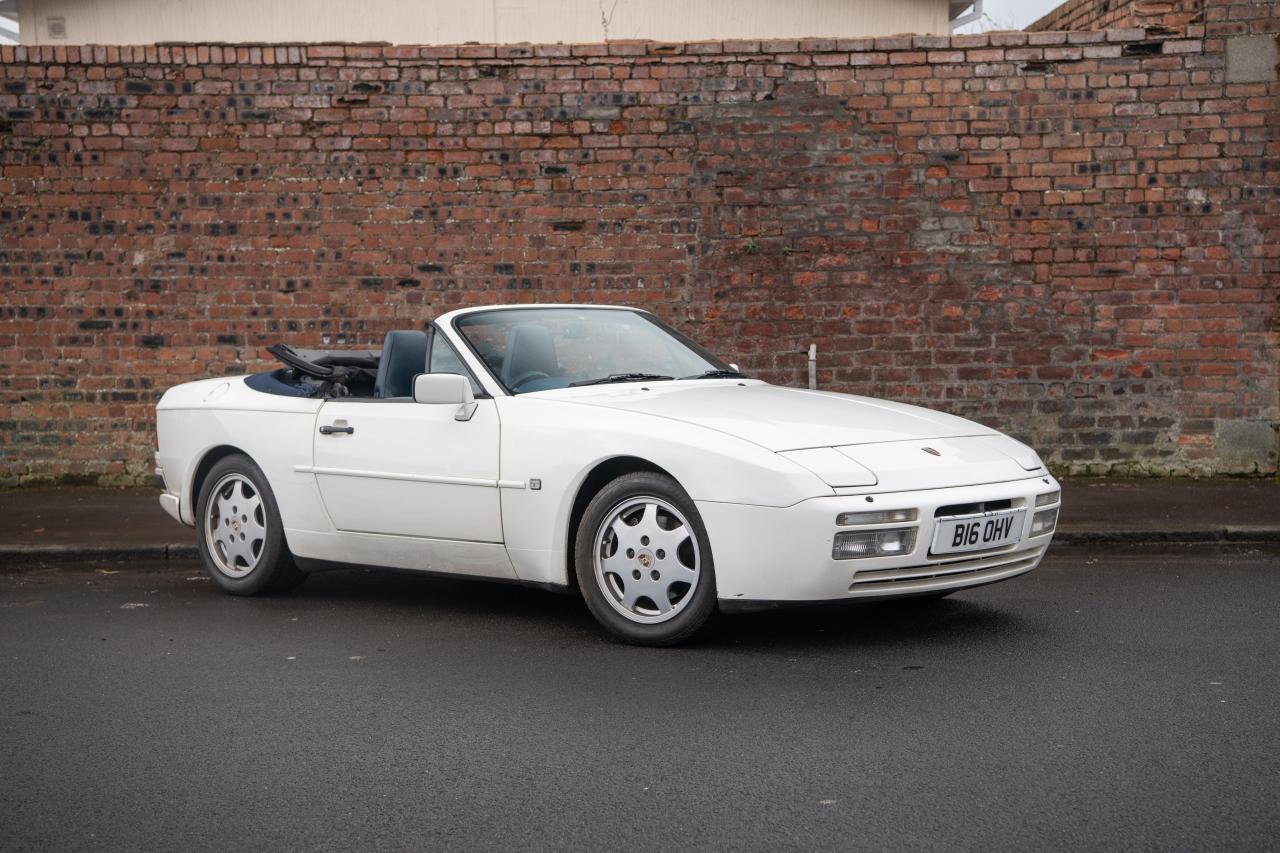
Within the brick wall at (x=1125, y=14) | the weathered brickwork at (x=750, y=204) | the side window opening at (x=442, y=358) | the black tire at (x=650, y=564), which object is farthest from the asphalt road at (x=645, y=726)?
the brick wall at (x=1125, y=14)

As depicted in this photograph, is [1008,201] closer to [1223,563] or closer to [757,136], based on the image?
[757,136]

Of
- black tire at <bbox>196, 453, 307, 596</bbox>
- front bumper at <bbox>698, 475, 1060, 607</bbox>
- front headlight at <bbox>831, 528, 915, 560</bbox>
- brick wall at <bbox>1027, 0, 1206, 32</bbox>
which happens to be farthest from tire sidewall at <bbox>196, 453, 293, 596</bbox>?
brick wall at <bbox>1027, 0, 1206, 32</bbox>

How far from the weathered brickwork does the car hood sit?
467 cm

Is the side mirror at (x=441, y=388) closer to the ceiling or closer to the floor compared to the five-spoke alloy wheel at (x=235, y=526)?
closer to the ceiling

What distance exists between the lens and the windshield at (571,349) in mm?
6578

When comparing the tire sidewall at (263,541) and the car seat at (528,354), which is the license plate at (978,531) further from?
the tire sidewall at (263,541)

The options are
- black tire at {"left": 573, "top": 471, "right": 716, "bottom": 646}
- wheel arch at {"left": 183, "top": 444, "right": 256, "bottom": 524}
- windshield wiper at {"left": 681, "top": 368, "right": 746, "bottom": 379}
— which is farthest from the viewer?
wheel arch at {"left": 183, "top": 444, "right": 256, "bottom": 524}

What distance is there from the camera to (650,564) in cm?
575

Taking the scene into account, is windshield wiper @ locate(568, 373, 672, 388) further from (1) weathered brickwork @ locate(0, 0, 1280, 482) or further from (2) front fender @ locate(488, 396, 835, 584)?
(1) weathered brickwork @ locate(0, 0, 1280, 482)

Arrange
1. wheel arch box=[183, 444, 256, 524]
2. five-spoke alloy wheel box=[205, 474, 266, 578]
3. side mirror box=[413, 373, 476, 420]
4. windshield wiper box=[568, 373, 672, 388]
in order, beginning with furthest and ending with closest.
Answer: wheel arch box=[183, 444, 256, 524] < five-spoke alloy wheel box=[205, 474, 266, 578] < windshield wiper box=[568, 373, 672, 388] < side mirror box=[413, 373, 476, 420]

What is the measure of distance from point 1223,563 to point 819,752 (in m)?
4.52

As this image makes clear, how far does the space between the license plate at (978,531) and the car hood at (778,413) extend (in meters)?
0.44

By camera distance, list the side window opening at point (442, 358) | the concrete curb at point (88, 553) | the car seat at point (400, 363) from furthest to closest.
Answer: the concrete curb at point (88, 553) < the car seat at point (400, 363) < the side window opening at point (442, 358)

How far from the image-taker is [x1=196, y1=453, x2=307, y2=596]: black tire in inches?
285
